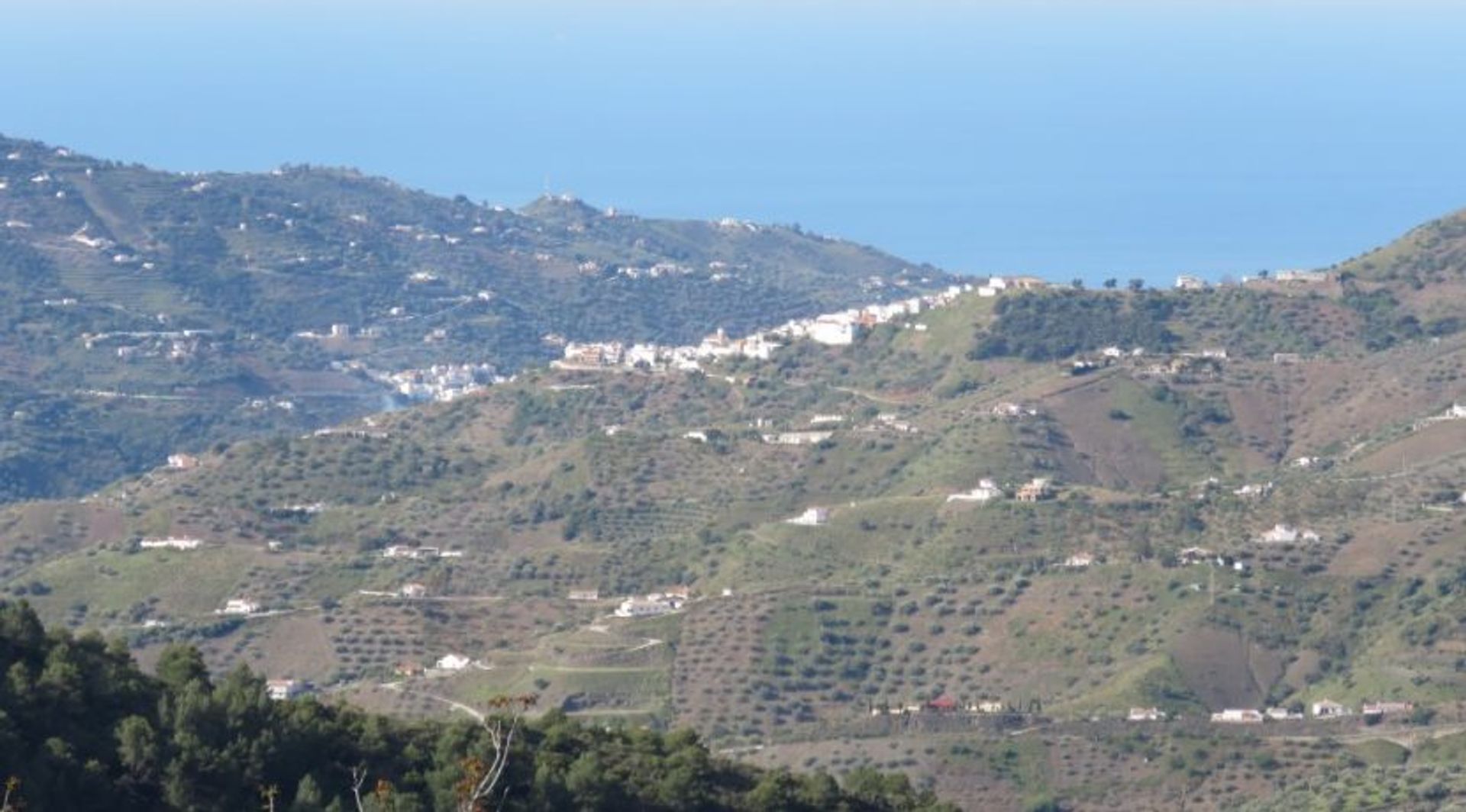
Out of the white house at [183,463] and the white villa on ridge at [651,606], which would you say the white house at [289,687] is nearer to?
the white villa on ridge at [651,606]

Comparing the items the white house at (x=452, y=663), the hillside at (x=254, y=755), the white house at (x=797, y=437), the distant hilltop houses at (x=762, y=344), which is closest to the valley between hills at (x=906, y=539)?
the white house at (x=452, y=663)

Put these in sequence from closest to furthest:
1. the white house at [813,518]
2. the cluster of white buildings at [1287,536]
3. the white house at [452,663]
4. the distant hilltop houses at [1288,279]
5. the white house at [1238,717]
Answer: the white house at [1238,717] < the white house at [452,663] < the cluster of white buildings at [1287,536] < the white house at [813,518] < the distant hilltop houses at [1288,279]

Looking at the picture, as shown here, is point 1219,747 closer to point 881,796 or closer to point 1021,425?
point 881,796

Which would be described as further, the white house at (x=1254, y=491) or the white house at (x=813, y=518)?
the white house at (x=813, y=518)

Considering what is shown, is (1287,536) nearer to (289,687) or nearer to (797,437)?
(289,687)

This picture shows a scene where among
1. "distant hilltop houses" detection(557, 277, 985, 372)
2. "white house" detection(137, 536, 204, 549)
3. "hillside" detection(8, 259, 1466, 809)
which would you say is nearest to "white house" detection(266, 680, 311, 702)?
"hillside" detection(8, 259, 1466, 809)

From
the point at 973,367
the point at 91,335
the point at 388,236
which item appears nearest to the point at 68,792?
the point at 973,367

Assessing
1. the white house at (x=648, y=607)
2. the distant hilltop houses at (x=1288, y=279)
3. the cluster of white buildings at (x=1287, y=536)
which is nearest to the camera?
the white house at (x=648, y=607)

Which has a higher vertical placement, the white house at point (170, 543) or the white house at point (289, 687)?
the white house at point (170, 543)
